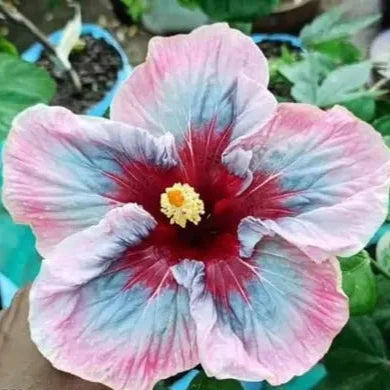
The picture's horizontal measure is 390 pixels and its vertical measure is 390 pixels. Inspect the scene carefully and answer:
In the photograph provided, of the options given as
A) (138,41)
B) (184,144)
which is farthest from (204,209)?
(138,41)

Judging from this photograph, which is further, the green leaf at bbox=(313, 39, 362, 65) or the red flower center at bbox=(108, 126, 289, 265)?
the green leaf at bbox=(313, 39, 362, 65)

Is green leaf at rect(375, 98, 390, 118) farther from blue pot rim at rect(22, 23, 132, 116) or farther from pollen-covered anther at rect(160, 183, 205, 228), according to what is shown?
blue pot rim at rect(22, 23, 132, 116)

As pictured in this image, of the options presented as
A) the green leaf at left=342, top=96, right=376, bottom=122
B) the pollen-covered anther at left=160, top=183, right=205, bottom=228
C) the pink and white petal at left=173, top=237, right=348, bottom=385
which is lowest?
the green leaf at left=342, top=96, right=376, bottom=122

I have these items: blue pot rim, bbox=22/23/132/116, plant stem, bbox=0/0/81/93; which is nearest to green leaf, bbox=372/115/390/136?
plant stem, bbox=0/0/81/93

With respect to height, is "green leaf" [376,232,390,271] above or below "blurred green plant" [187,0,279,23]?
below

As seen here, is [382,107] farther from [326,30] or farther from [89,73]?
[89,73]
